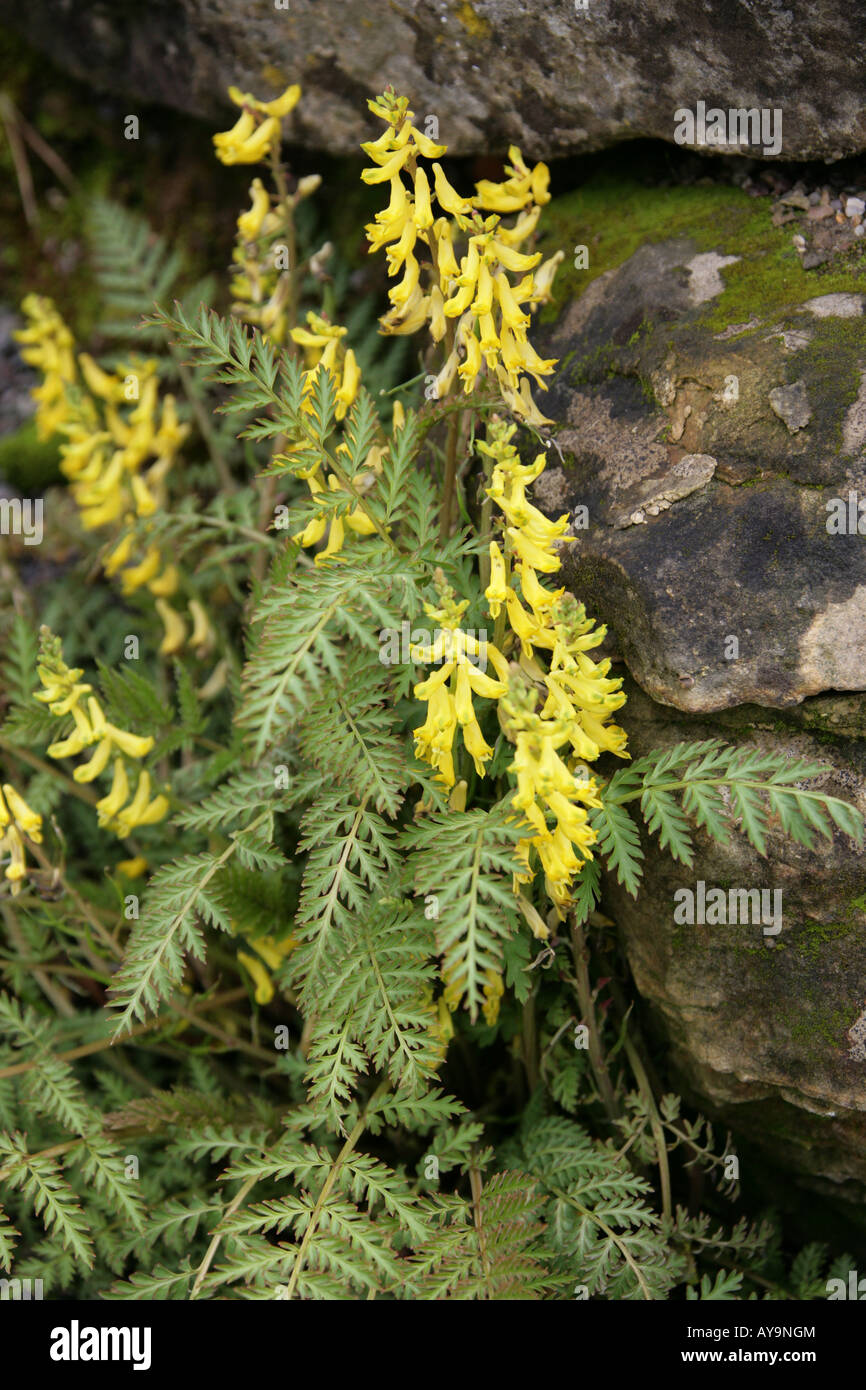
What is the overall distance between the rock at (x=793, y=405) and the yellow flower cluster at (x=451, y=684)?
3.08ft

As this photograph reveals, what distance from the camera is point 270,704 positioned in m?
1.93

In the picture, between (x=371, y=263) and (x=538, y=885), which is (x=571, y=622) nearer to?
(x=538, y=885)

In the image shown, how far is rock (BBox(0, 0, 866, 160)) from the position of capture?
2.66 metres

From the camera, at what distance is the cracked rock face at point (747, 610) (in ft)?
7.77

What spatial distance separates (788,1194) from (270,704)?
217 cm

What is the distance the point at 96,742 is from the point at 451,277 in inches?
A: 58.1

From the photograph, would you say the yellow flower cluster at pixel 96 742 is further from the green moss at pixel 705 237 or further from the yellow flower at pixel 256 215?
the green moss at pixel 705 237

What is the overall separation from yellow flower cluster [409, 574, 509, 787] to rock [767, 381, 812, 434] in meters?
0.94

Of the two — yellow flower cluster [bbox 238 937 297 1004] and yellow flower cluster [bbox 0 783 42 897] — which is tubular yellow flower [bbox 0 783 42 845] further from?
yellow flower cluster [bbox 238 937 297 1004]

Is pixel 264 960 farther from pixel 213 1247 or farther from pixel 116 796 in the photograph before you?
pixel 213 1247

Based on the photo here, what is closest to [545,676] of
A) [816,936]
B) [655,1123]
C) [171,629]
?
[816,936]

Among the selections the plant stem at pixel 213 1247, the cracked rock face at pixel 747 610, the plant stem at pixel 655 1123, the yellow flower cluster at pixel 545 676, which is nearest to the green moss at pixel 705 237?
the cracked rock face at pixel 747 610

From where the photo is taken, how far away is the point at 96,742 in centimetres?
282
